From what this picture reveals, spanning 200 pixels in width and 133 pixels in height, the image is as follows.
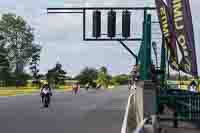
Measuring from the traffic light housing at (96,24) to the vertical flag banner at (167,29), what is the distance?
985 cm

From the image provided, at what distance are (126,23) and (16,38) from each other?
125 meters

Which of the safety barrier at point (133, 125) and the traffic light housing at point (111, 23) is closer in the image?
the safety barrier at point (133, 125)

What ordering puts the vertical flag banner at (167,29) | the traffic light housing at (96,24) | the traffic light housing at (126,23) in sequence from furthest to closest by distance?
1. the traffic light housing at (96,24)
2. the traffic light housing at (126,23)
3. the vertical flag banner at (167,29)

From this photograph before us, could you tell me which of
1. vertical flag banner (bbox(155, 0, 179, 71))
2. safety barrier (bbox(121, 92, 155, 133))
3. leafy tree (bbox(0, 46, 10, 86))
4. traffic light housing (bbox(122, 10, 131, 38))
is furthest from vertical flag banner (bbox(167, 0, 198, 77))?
leafy tree (bbox(0, 46, 10, 86))

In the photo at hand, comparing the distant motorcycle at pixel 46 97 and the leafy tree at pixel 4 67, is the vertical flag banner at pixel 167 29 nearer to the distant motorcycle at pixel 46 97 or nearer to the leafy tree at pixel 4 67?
the distant motorcycle at pixel 46 97

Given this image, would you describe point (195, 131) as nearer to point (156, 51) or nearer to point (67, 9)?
point (156, 51)

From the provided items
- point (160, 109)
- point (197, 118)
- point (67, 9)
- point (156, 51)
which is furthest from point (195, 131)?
point (67, 9)

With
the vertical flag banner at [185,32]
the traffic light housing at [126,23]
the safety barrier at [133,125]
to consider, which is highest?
the traffic light housing at [126,23]

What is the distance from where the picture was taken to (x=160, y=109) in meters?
20.8

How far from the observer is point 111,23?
30.0 m

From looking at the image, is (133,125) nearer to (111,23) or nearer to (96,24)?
(111,23)

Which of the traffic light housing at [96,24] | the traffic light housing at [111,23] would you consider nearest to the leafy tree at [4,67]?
the traffic light housing at [96,24]

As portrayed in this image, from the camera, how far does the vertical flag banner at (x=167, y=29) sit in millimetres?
19469

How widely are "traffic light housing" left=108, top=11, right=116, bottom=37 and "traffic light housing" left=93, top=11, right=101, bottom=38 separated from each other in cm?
54
